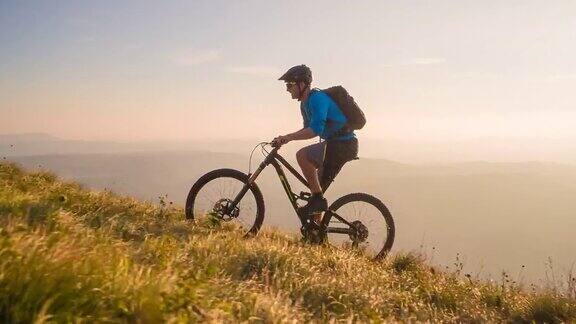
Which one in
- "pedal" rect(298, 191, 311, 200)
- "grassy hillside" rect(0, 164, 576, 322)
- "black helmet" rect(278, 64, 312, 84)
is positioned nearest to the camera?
"grassy hillside" rect(0, 164, 576, 322)

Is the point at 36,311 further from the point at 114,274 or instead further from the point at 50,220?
the point at 50,220

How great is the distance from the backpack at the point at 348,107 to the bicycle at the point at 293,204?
1.35 metres

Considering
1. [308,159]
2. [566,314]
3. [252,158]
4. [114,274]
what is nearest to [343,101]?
[308,159]

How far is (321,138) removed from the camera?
8.53 m

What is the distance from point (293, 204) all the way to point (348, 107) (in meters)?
2.05

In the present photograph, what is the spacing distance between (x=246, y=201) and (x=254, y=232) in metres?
0.59

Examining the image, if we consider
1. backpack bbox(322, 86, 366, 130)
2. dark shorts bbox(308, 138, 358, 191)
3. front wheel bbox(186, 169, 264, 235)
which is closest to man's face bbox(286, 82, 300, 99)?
backpack bbox(322, 86, 366, 130)

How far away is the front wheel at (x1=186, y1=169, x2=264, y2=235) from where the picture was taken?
8.47 metres

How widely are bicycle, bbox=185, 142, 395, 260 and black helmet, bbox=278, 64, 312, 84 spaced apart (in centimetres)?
123

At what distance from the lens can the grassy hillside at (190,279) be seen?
2.68 metres

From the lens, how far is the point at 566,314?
5699mm

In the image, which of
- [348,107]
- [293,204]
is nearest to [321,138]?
[348,107]

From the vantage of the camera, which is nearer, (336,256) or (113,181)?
(336,256)

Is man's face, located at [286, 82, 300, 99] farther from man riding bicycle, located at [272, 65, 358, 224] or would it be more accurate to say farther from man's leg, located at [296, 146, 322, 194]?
man's leg, located at [296, 146, 322, 194]
